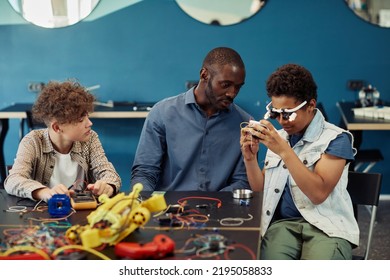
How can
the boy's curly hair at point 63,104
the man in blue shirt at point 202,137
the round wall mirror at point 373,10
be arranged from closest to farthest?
the boy's curly hair at point 63,104, the man in blue shirt at point 202,137, the round wall mirror at point 373,10

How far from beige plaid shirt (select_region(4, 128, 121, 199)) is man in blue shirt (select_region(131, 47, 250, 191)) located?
0.17 meters

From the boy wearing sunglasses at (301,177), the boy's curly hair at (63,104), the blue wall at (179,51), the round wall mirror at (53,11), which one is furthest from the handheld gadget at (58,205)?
the round wall mirror at (53,11)

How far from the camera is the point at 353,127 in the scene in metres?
4.29

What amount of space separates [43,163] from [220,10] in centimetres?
273

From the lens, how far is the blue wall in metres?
5.08

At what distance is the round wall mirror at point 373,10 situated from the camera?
500 cm

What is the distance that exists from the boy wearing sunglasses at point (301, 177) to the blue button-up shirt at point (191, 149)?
24 cm

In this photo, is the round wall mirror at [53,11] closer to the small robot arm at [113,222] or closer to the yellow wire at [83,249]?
the small robot arm at [113,222]

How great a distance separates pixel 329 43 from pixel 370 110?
82cm

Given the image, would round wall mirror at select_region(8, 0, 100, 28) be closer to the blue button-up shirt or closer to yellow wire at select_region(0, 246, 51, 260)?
the blue button-up shirt

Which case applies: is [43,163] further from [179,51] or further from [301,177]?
[179,51]

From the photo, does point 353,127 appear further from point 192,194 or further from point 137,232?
point 137,232

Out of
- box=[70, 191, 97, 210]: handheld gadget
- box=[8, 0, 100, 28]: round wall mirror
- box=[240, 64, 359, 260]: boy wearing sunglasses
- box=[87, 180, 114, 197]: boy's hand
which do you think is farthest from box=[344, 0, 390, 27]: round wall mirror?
box=[70, 191, 97, 210]: handheld gadget
